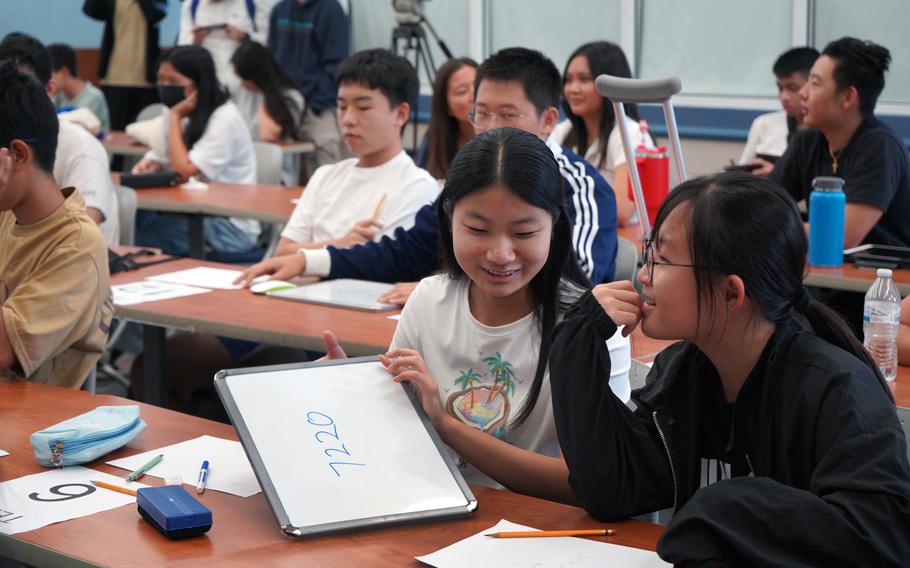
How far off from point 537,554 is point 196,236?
338 centimetres

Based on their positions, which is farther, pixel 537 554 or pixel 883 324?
pixel 883 324

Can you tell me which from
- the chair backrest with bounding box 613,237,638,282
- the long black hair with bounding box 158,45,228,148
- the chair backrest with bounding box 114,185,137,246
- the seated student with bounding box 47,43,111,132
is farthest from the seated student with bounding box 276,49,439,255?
the seated student with bounding box 47,43,111,132

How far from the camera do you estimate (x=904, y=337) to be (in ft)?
7.47

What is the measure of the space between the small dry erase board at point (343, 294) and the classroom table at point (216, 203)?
1.21 meters

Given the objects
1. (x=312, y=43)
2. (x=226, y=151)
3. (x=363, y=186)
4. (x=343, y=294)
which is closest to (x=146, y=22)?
(x=312, y=43)

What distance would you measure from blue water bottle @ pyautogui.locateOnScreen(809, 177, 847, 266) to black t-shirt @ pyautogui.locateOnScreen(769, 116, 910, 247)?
0.65 feet

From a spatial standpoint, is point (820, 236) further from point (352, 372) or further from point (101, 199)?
point (101, 199)

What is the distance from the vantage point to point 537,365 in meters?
1.80

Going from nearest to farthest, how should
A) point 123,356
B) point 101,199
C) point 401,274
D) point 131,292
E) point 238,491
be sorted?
point 238,491
point 131,292
point 401,274
point 101,199
point 123,356

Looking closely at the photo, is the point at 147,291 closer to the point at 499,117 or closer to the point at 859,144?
the point at 499,117

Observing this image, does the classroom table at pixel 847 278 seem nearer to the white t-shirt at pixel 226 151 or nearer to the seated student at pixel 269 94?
the white t-shirt at pixel 226 151

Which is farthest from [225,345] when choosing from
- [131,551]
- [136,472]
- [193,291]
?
[131,551]

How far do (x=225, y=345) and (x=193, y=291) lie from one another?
1.31 feet

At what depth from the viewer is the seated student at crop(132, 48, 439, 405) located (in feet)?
10.9
